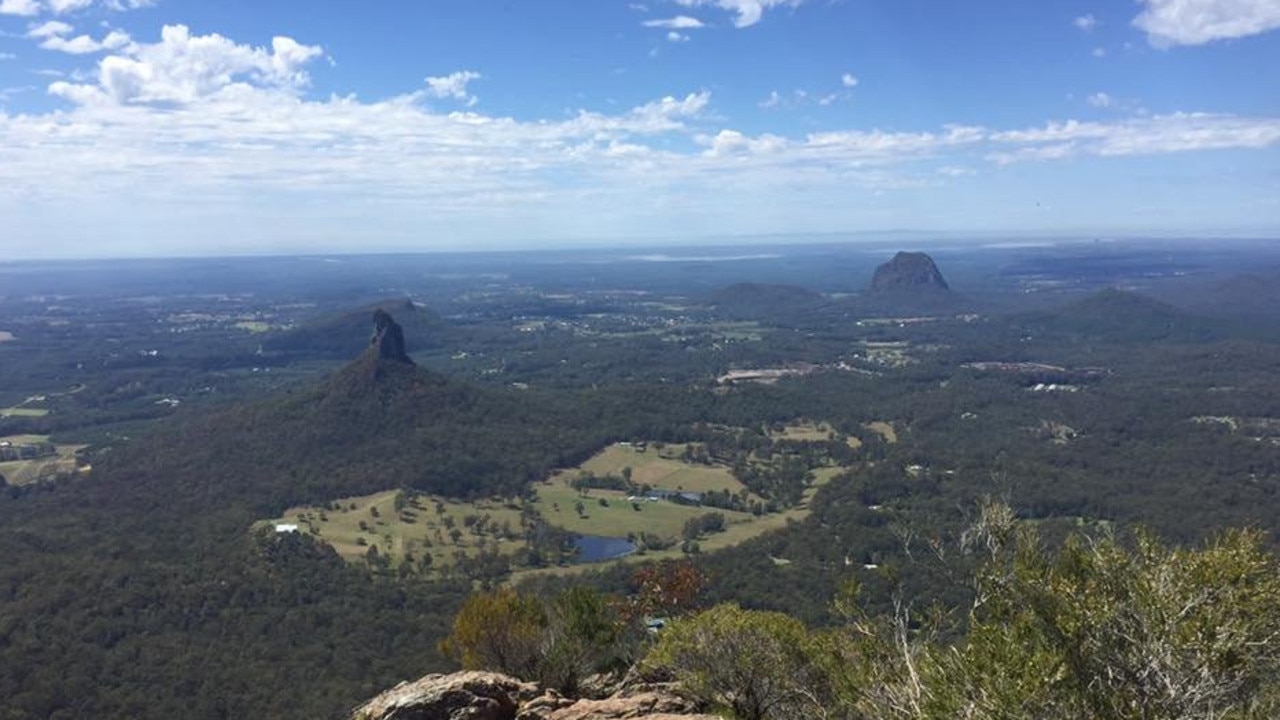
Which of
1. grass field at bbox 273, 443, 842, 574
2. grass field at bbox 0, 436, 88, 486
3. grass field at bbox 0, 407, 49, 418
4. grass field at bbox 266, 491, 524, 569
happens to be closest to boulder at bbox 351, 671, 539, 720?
grass field at bbox 273, 443, 842, 574

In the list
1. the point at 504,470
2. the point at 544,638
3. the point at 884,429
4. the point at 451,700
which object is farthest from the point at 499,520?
the point at 451,700

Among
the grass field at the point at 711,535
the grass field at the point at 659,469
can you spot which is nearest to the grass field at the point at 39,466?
the grass field at the point at 711,535

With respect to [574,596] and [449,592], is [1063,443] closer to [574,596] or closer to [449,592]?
[449,592]

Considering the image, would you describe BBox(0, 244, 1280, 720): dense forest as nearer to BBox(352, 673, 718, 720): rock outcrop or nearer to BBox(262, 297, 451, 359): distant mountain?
BBox(262, 297, 451, 359): distant mountain

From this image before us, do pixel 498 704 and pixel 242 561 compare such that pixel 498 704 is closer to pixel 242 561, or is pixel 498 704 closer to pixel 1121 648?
pixel 1121 648

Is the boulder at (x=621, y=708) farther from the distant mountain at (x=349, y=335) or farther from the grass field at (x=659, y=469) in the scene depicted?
the distant mountain at (x=349, y=335)
